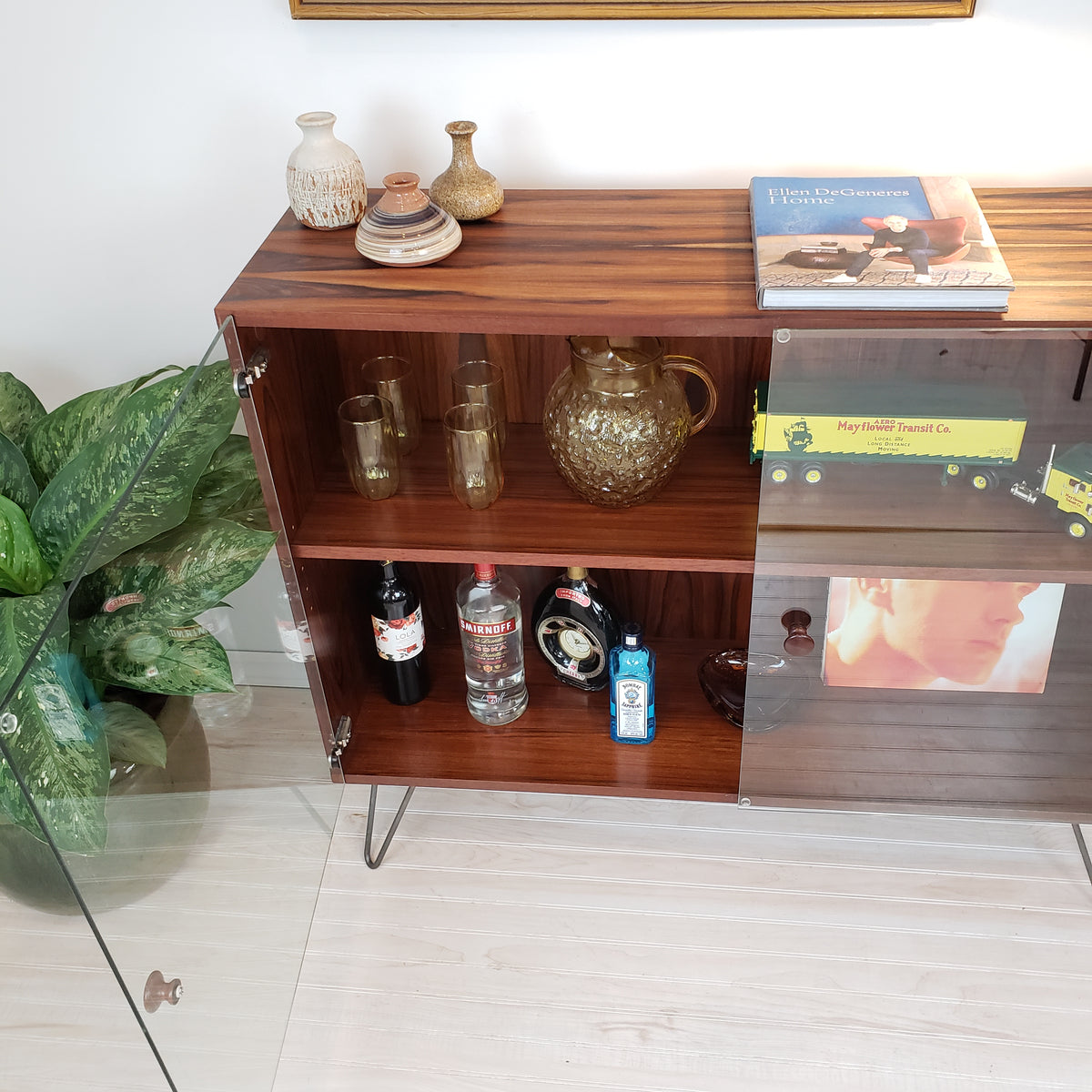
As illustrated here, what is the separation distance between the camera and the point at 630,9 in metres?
1.24

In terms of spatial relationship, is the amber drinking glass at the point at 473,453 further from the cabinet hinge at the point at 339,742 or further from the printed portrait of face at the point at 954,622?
the printed portrait of face at the point at 954,622

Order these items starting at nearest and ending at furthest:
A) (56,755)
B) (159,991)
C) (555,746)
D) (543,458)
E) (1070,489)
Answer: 1. (56,755)
2. (159,991)
3. (1070,489)
4. (543,458)
5. (555,746)

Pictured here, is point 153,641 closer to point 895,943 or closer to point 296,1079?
point 296,1079

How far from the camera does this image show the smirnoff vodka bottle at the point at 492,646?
1.51 meters

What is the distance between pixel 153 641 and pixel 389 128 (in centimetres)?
70

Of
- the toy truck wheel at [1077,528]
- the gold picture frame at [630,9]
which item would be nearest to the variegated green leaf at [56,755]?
the gold picture frame at [630,9]

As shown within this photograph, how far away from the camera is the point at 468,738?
5.16 ft

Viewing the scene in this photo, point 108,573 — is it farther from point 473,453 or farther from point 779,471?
point 779,471

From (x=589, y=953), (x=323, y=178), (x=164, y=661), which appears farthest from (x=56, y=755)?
(x=589, y=953)

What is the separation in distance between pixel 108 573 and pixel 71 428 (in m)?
0.42

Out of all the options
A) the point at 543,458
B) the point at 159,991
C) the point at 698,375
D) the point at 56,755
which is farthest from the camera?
the point at 543,458

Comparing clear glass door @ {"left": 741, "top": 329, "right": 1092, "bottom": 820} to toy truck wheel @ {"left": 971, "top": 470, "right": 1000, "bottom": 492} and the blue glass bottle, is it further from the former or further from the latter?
the blue glass bottle

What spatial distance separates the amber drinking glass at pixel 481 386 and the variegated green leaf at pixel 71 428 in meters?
0.37

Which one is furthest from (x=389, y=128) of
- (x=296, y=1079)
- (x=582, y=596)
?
(x=296, y=1079)
